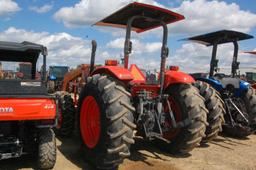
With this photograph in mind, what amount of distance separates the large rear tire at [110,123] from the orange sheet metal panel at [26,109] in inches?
31.3

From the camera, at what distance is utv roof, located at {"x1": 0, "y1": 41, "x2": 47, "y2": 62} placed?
6.45 m

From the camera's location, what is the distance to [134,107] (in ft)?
22.9

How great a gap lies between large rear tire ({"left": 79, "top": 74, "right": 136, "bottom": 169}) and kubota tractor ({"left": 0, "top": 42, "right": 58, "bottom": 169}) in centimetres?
71

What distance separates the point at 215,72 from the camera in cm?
1088

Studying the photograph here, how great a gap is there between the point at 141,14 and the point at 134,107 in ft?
5.76

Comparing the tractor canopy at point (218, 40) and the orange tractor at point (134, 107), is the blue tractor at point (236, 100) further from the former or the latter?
the orange tractor at point (134, 107)

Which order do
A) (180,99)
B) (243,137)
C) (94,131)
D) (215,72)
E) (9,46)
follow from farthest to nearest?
(215,72) → (243,137) → (180,99) → (94,131) → (9,46)

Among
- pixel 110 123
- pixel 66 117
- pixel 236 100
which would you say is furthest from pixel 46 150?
pixel 236 100

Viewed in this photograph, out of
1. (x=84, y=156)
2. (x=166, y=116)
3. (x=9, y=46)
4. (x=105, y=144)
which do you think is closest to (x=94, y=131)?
(x=84, y=156)

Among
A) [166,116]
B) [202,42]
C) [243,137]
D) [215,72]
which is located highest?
[202,42]

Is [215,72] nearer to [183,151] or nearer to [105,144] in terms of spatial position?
[183,151]

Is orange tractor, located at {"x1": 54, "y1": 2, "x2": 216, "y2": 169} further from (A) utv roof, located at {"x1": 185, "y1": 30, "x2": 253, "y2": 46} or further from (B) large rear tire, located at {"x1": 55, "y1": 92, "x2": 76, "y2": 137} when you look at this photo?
(A) utv roof, located at {"x1": 185, "y1": 30, "x2": 253, "y2": 46}

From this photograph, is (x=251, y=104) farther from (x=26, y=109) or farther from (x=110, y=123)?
(x=26, y=109)

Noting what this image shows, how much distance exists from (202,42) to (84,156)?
18.4 ft
